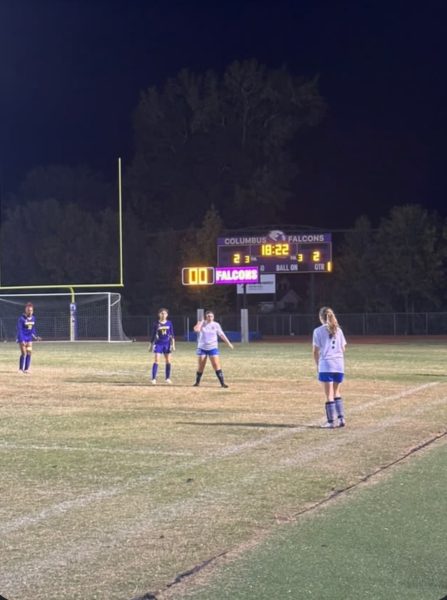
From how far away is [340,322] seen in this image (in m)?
60.3

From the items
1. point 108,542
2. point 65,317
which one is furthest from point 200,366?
point 65,317

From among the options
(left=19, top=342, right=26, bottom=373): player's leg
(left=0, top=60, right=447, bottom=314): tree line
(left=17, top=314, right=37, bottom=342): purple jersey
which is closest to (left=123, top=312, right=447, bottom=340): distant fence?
(left=0, top=60, right=447, bottom=314): tree line

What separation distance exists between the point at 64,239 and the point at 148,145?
46.0ft

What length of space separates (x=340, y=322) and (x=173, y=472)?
2026 inches

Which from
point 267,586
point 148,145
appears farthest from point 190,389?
point 148,145

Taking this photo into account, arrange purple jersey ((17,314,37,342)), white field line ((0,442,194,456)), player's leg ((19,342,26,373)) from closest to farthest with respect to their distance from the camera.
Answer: white field line ((0,442,194,456)), player's leg ((19,342,26,373)), purple jersey ((17,314,37,342))

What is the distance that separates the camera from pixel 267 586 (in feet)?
18.1

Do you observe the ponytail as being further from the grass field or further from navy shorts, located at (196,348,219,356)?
navy shorts, located at (196,348,219,356)

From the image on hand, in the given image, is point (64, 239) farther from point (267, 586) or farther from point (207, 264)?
point (267, 586)

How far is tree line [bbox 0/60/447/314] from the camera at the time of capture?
61344 millimetres

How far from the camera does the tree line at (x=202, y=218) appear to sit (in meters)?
61.3

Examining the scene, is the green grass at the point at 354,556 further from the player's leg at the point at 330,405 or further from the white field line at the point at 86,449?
the player's leg at the point at 330,405

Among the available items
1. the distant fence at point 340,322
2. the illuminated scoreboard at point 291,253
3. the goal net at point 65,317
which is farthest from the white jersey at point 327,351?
the distant fence at point 340,322

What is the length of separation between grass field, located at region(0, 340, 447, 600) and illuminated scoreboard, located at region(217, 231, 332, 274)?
27.1 metres
